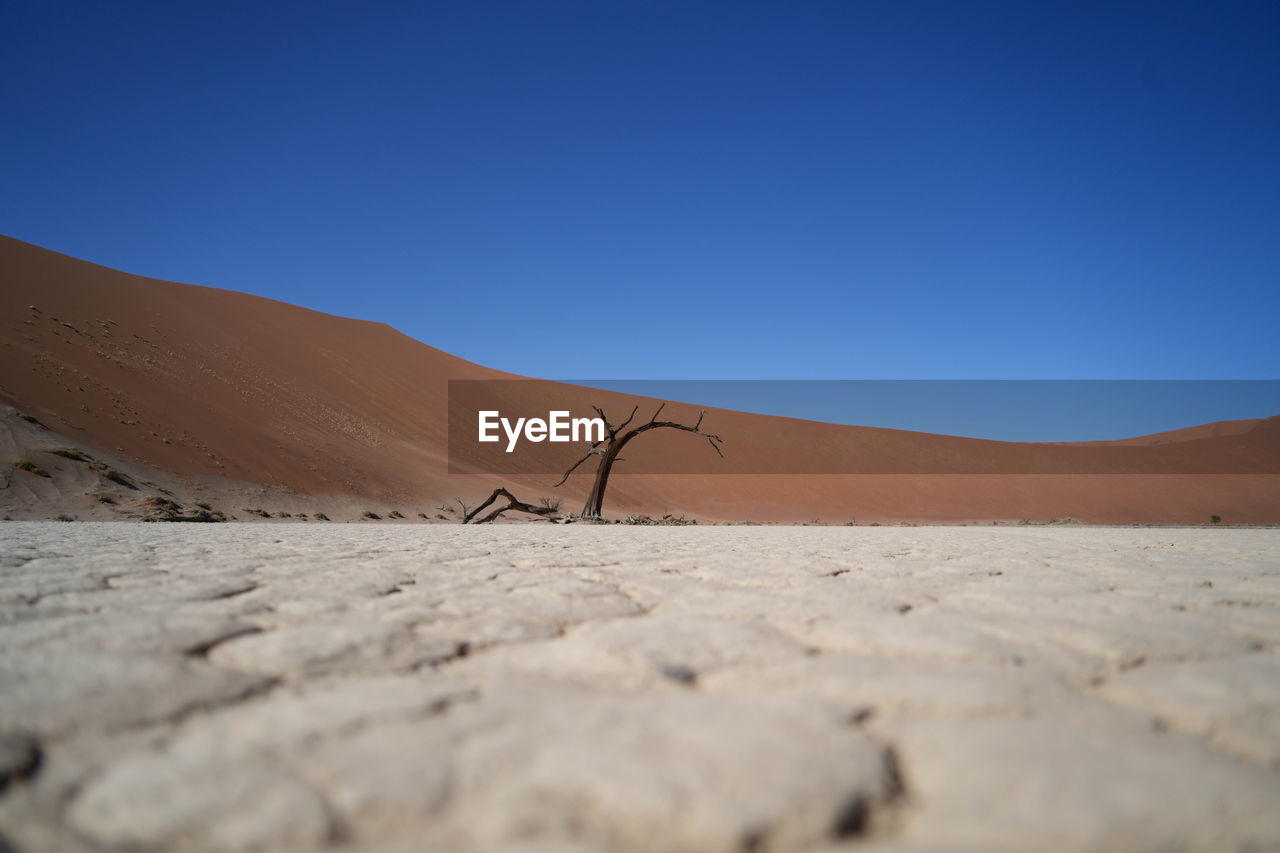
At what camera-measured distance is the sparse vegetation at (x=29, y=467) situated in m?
10.2

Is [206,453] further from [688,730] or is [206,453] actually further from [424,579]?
[688,730]

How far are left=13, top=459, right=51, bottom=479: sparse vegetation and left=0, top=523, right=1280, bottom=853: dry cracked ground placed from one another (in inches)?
418

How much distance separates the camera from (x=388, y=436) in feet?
75.9

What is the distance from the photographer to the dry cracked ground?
2.57ft

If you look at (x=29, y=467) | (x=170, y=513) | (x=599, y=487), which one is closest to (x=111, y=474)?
(x=29, y=467)

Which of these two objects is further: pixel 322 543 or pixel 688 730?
pixel 322 543

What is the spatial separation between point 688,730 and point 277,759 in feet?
1.80

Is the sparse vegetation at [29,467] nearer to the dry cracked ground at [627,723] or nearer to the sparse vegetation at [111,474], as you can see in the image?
the sparse vegetation at [111,474]

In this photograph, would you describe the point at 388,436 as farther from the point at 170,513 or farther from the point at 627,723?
the point at 627,723

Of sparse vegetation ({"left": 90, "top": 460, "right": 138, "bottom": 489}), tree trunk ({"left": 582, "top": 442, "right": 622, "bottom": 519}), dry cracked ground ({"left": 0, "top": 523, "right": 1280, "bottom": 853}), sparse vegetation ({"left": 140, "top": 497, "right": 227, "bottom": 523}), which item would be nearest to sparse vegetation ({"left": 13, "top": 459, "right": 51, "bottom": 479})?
sparse vegetation ({"left": 90, "top": 460, "right": 138, "bottom": 489})

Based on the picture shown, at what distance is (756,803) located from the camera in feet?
2.68

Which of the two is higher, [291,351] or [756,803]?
[291,351]

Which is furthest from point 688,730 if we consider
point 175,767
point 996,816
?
point 175,767

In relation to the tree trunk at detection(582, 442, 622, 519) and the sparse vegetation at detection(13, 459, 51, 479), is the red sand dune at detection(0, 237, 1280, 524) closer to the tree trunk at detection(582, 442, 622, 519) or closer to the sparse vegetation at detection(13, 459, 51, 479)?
the sparse vegetation at detection(13, 459, 51, 479)
